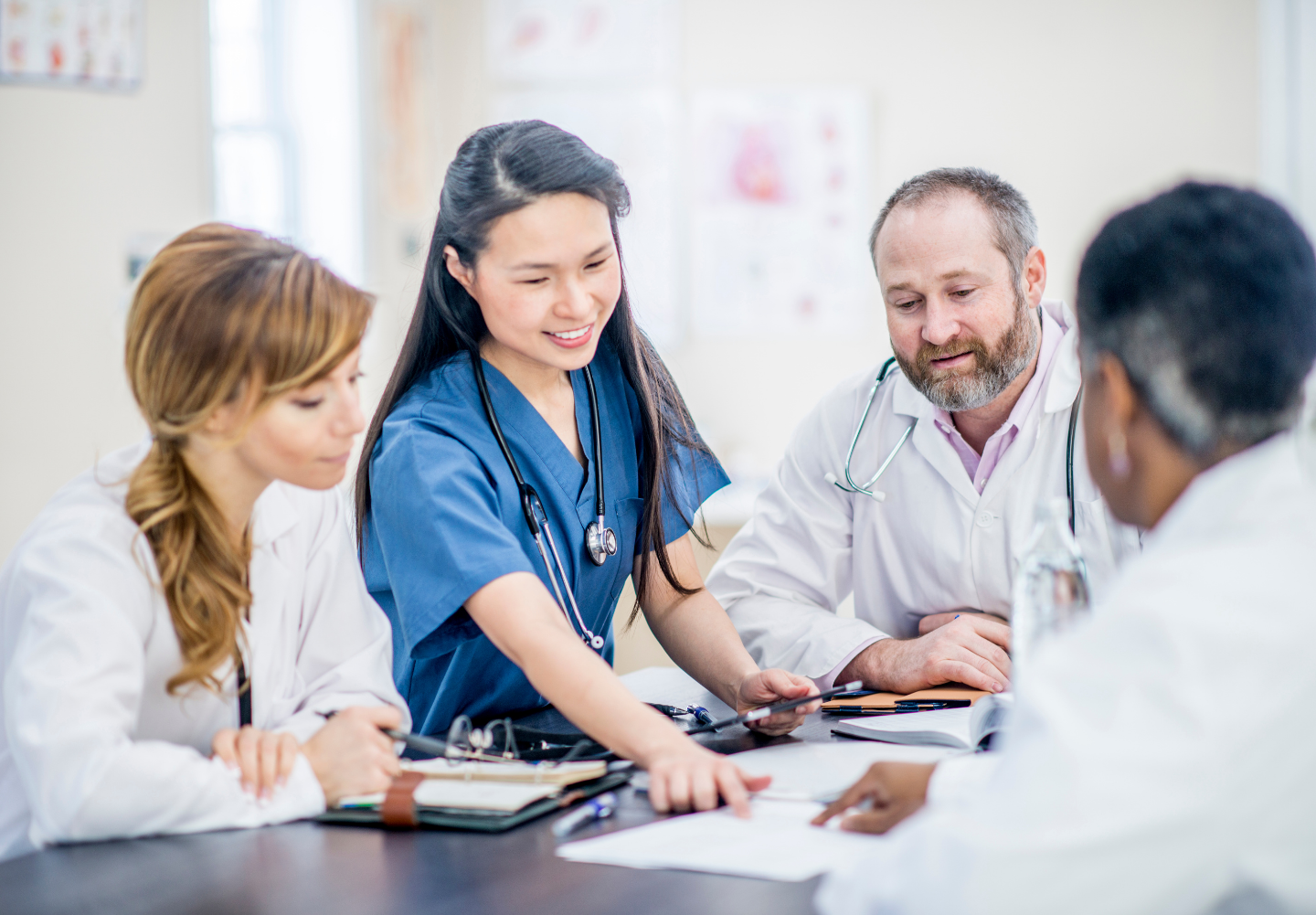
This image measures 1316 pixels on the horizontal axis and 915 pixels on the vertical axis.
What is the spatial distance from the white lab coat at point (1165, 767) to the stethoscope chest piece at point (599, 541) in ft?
2.76

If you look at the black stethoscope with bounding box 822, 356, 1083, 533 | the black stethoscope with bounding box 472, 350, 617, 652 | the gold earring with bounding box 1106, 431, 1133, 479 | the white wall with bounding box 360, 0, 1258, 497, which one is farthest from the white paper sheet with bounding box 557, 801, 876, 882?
the white wall with bounding box 360, 0, 1258, 497

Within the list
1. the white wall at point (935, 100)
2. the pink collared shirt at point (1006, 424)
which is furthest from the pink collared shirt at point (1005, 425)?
the white wall at point (935, 100)

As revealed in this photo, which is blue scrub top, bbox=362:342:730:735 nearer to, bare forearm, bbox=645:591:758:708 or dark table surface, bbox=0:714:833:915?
bare forearm, bbox=645:591:758:708

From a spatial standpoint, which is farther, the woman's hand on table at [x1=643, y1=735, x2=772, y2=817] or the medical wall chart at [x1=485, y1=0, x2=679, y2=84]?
the medical wall chart at [x1=485, y1=0, x2=679, y2=84]

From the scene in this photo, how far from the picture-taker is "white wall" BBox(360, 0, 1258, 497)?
428 centimetres

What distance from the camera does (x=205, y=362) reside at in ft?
3.50

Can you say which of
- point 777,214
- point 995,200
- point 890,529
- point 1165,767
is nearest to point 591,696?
point 1165,767

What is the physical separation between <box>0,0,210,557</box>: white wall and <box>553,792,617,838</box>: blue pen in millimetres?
2171

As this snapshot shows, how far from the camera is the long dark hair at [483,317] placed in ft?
4.42

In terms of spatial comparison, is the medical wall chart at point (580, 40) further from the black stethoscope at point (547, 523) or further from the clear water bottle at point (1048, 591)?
the clear water bottle at point (1048, 591)

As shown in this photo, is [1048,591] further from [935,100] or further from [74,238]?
[935,100]

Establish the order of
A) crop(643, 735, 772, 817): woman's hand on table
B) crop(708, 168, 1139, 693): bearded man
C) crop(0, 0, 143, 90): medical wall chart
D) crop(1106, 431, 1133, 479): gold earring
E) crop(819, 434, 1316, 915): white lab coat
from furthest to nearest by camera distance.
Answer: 1. crop(0, 0, 143, 90): medical wall chart
2. crop(708, 168, 1139, 693): bearded man
3. crop(643, 735, 772, 817): woman's hand on table
4. crop(1106, 431, 1133, 479): gold earring
5. crop(819, 434, 1316, 915): white lab coat

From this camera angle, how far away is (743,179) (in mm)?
4594

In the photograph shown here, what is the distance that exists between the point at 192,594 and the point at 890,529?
41.7 inches
